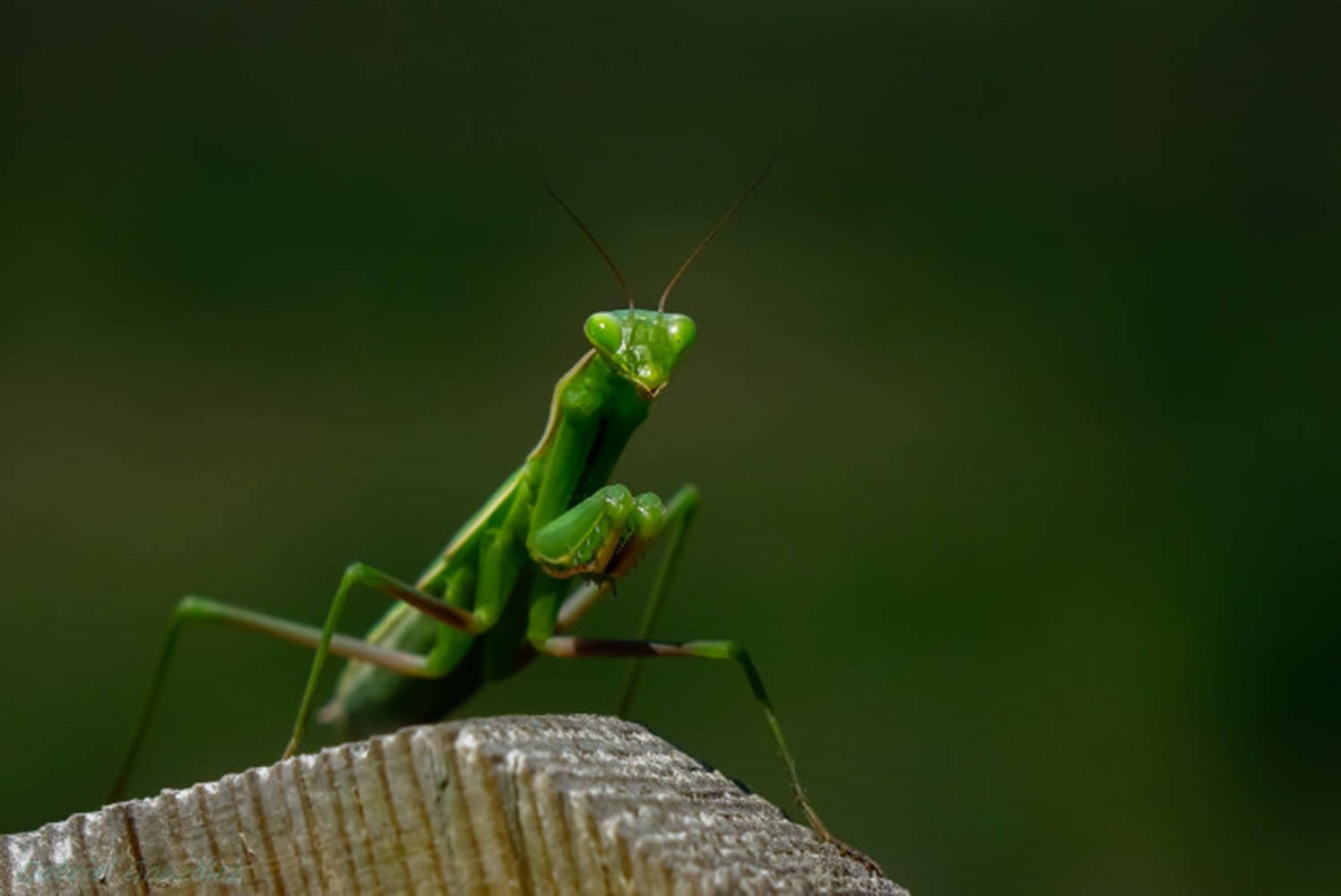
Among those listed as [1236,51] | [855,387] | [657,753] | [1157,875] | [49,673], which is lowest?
[49,673]

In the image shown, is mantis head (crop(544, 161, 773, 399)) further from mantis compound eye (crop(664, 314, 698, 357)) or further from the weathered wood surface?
the weathered wood surface

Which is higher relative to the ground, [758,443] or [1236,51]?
[1236,51]

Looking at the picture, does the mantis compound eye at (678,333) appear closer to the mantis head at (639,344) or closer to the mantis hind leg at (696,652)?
the mantis head at (639,344)

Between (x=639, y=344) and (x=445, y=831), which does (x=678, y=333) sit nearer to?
(x=639, y=344)

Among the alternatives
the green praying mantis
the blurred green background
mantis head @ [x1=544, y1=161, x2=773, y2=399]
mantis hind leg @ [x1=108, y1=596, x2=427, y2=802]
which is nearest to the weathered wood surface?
the green praying mantis

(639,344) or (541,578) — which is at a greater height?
(639,344)

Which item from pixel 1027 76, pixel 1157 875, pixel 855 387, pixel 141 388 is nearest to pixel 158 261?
pixel 141 388

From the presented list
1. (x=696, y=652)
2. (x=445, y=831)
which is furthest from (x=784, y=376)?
(x=445, y=831)

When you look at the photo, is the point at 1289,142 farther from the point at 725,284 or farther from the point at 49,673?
the point at 49,673
